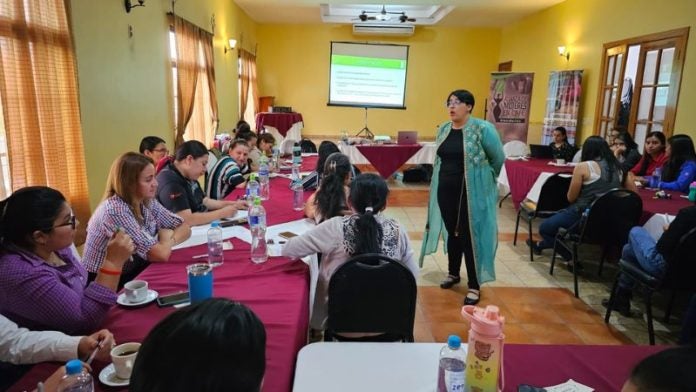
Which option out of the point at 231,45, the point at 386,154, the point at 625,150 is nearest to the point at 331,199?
the point at 625,150

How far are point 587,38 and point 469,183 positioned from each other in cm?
518

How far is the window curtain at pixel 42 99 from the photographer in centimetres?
253

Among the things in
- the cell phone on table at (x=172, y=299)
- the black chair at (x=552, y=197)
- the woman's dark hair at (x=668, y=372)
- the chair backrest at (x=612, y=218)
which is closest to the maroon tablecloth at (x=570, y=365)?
the woman's dark hair at (x=668, y=372)

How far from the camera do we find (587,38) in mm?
6727

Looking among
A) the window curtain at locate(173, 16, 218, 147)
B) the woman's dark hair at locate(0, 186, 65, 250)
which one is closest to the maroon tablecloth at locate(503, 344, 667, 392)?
the woman's dark hair at locate(0, 186, 65, 250)

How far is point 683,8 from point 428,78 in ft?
18.8

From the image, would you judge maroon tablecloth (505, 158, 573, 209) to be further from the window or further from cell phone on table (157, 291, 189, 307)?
cell phone on table (157, 291, 189, 307)

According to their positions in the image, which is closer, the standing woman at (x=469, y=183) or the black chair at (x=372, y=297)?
the black chair at (x=372, y=297)

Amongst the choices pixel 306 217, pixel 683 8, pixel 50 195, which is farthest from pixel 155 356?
pixel 683 8

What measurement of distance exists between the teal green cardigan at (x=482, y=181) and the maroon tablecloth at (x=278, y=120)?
6.06 metres

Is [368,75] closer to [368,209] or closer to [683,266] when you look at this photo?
[683,266]

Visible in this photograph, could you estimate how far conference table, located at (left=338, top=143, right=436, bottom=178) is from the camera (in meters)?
6.93

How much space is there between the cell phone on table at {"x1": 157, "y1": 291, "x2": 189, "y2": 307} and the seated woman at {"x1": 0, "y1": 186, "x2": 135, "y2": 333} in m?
0.15

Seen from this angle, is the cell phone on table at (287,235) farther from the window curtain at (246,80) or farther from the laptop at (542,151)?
the window curtain at (246,80)
